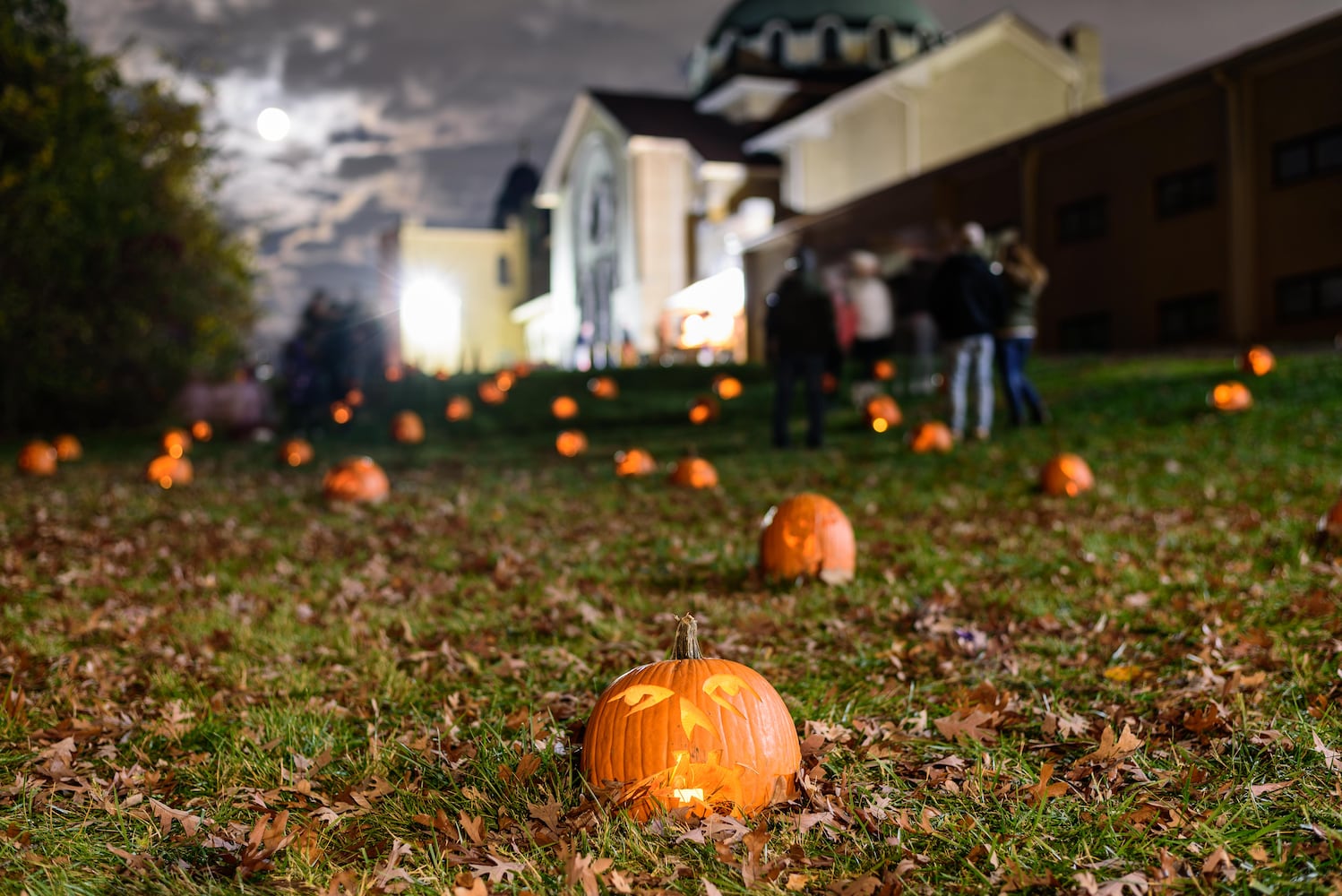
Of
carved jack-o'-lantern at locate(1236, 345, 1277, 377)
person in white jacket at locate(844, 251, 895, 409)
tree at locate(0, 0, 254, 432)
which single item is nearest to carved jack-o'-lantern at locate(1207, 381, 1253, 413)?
carved jack-o'-lantern at locate(1236, 345, 1277, 377)

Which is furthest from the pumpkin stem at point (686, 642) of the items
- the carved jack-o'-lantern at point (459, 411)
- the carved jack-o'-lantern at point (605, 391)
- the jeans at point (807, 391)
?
the carved jack-o'-lantern at point (605, 391)

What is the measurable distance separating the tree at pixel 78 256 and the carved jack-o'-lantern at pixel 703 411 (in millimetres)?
11728

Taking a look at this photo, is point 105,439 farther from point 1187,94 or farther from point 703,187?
point 703,187

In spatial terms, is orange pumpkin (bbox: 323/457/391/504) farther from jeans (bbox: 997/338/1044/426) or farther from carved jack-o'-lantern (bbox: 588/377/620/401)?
carved jack-o'-lantern (bbox: 588/377/620/401)

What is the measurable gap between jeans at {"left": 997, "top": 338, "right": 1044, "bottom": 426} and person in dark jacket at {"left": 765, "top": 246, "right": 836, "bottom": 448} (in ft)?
6.30

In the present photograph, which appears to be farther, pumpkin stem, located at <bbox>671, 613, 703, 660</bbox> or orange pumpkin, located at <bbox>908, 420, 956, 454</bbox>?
orange pumpkin, located at <bbox>908, 420, 956, 454</bbox>

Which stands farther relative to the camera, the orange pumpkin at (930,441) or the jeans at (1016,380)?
the jeans at (1016,380)

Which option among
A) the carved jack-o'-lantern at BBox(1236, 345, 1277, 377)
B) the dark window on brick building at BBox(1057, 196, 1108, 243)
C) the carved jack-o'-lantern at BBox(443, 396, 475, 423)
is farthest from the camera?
the dark window on brick building at BBox(1057, 196, 1108, 243)

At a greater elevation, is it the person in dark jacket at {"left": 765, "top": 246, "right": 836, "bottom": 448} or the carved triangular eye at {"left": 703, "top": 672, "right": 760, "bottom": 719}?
the person in dark jacket at {"left": 765, "top": 246, "right": 836, "bottom": 448}

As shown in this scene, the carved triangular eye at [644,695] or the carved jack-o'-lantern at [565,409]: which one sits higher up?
the carved jack-o'-lantern at [565,409]

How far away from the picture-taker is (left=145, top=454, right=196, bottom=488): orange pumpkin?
444 inches

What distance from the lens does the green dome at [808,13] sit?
1672 inches

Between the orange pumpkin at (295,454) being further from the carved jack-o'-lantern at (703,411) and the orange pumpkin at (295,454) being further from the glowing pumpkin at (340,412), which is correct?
the carved jack-o'-lantern at (703,411)

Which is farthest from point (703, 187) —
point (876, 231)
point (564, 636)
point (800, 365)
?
point (564, 636)
